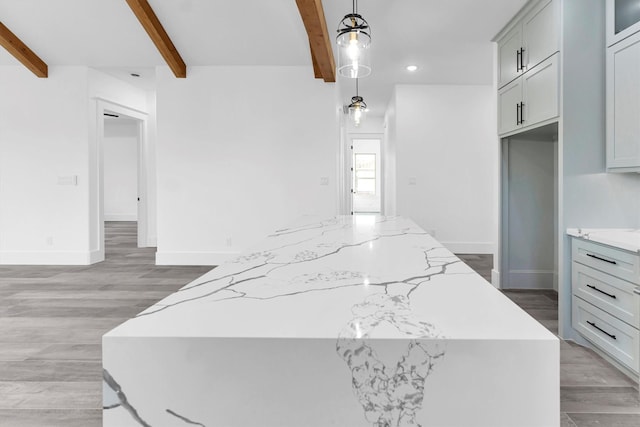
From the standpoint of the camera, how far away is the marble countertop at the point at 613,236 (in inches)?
87.3

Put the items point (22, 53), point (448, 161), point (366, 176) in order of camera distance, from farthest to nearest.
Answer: point (366, 176) < point (448, 161) < point (22, 53)

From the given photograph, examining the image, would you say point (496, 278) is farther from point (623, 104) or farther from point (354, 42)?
point (354, 42)

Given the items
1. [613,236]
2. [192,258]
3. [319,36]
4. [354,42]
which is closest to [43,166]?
[192,258]

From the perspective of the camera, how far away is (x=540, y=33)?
120 inches

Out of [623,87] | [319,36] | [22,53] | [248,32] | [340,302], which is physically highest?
[248,32]

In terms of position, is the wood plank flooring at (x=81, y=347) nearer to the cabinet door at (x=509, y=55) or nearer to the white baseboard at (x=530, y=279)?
the white baseboard at (x=530, y=279)

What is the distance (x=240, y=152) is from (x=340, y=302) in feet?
14.9

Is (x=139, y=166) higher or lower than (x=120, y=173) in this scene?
lower

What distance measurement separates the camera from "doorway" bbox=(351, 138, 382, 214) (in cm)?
1316

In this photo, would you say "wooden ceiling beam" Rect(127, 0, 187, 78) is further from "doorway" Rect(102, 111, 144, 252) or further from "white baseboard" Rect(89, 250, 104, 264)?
"doorway" Rect(102, 111, 144, 252)

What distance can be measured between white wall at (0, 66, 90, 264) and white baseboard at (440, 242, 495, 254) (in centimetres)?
510

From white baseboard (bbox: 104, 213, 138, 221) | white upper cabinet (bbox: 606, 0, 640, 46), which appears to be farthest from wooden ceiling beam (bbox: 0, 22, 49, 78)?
white baseboard (bbox: 104, 213, 138, 221)

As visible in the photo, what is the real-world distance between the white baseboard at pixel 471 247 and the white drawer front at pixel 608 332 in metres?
3.30

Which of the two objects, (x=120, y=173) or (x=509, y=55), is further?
(x=120, y=173)
